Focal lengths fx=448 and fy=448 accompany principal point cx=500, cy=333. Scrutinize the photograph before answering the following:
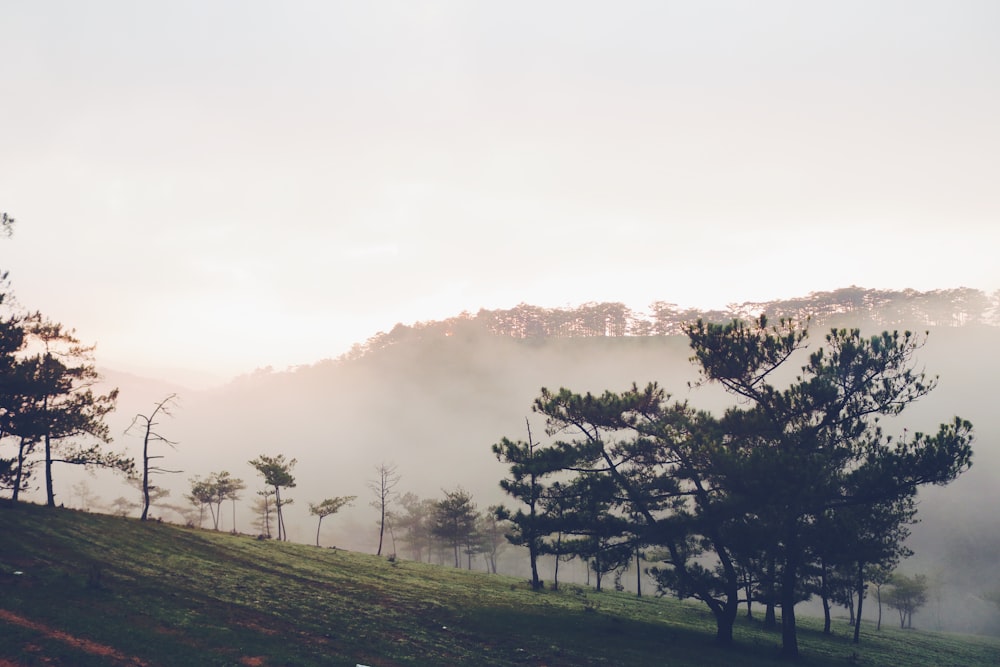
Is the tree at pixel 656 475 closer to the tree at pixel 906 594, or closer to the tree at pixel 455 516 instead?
the tree at pixel 455 516

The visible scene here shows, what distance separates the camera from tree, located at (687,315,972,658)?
2061 cm

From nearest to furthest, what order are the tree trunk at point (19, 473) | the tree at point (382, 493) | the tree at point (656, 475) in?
the tree at point (656, 475), the tree trunk at point (19, 473), the tree at point (382, 493)

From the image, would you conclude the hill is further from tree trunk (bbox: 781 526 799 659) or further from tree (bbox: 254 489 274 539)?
tree trunk (bbox: 781 526 799 659)

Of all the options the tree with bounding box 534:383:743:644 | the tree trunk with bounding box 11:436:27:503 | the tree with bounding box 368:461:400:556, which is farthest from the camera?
the tree with bounding box 368:461:400:556

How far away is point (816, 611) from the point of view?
8712 centimetres

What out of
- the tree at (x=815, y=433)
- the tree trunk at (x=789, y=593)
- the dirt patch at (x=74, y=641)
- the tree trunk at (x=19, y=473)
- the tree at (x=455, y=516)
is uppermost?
the tree at (x=815, y=433)

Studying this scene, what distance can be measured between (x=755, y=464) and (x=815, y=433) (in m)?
4.95

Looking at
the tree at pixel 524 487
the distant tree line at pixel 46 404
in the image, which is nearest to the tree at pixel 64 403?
the distant tree line at pixel 46 404

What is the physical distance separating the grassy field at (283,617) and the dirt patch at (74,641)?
5cm

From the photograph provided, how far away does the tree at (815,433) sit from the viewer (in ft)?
67.6

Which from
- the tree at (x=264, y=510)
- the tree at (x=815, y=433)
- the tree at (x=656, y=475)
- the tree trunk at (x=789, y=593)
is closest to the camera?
the tree at (x=815, y=433)

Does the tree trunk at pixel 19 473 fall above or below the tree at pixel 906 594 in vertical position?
above

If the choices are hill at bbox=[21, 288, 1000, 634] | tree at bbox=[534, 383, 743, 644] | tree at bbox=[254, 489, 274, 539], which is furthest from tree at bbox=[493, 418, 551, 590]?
hill at bbox=[21, 288, 1000, 634]

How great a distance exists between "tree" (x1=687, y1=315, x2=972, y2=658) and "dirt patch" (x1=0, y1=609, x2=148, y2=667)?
941 inches
